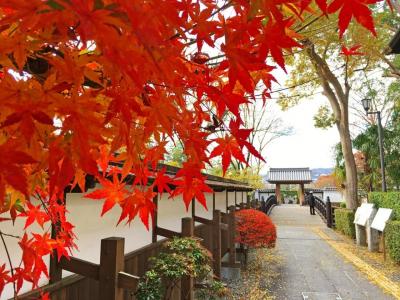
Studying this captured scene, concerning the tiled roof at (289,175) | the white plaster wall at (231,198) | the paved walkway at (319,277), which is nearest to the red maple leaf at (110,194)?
the paved walkway at (319,277)

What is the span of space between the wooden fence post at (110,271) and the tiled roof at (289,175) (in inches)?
1729

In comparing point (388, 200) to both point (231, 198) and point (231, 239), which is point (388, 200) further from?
point (231, 239)

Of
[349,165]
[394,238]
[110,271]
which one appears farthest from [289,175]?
[110,271]

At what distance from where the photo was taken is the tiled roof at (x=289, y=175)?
45406 mm

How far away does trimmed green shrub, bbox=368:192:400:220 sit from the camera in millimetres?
10992

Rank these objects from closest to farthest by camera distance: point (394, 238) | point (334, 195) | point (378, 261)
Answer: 1. point (394, 238)
2. point (378, 261)
3. point (334, 195)

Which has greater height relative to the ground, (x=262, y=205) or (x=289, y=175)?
(x=289, y=175)

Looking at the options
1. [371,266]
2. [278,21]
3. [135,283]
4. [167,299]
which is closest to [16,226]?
[135,283]

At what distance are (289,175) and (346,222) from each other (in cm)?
3079

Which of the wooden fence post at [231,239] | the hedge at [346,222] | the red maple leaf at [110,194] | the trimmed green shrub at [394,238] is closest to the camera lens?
the red maple leaf at [110,194]

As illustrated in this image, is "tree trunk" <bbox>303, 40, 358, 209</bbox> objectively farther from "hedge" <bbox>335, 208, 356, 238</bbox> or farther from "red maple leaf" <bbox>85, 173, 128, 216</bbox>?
"red maple leaf" <bbox>85, 173, 128, 216</bbox>

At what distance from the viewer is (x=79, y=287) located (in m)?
3.37

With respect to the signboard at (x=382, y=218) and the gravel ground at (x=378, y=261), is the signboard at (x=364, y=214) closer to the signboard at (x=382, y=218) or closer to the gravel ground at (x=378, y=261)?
the gravel ground at (x=378, y=261)

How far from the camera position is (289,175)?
46594 mm
